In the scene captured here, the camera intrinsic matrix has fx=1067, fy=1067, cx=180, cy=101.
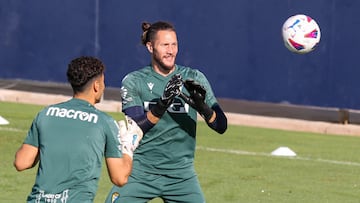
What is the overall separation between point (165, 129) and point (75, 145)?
1.95 m

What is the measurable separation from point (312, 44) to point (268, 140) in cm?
260

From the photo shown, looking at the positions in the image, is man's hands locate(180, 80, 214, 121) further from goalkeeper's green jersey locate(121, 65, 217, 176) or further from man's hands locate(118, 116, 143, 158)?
man's hands locate(118, 116, 143, 158)

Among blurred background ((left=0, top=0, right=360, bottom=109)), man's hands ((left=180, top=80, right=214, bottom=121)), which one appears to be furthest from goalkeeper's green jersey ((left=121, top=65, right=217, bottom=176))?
blurred background ((left=0, top=0, right=360, bottom=109))

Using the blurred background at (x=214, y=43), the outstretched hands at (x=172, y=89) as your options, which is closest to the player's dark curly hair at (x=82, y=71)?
the outstretched hands at (x=172, y=89)

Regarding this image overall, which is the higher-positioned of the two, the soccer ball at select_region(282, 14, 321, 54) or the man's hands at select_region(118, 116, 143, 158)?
the man's hands at select_region(118, 116, 143, 158)

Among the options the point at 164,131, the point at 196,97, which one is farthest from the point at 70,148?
the point at 164,131

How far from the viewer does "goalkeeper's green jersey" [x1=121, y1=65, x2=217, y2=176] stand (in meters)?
8.73

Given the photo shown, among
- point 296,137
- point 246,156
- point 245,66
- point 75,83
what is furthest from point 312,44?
point 75,83

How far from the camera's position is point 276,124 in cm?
1952

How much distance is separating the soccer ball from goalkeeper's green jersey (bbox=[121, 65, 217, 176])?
275 inches

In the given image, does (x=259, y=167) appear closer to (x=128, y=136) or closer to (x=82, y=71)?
(x=128, y=136)

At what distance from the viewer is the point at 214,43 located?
20.4 m

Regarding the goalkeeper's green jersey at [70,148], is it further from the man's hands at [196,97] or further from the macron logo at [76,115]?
the man's hands at [196,97]

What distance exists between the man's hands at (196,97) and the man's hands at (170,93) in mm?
228
